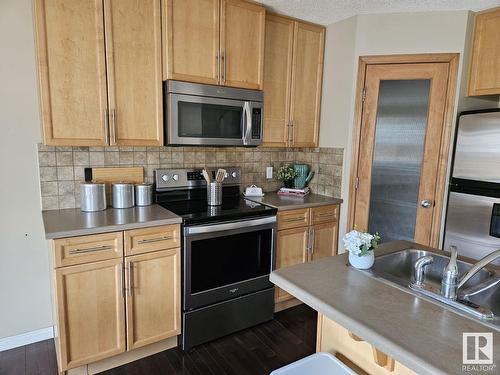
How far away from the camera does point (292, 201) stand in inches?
114

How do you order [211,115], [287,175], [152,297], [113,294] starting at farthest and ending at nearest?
[287,175] < [211,115] < [152,297] < [113,294]

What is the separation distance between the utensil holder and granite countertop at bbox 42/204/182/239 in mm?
378

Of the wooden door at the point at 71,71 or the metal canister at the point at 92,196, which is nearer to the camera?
the wooden door at the point at 71,71

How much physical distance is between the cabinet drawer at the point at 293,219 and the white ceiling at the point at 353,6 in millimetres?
1578

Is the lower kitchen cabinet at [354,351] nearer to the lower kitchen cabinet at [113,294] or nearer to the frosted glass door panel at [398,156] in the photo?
the lower kitchen cabinet at [113,294]

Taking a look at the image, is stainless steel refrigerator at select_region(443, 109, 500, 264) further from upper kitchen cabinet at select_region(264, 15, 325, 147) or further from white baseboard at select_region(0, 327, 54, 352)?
white baseboard at select_region(0, 327, 54, 352)

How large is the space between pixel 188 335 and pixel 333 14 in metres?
2.68

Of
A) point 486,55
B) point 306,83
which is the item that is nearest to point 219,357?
point 306,83

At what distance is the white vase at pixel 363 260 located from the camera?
4.74 ft

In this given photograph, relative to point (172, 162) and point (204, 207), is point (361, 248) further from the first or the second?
point (172, 162)

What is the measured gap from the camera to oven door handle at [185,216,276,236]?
7.30 feet

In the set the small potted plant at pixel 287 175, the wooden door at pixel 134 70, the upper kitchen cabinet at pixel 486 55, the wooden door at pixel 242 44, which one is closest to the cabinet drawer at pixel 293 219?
the small potted plant at pixel 287 175

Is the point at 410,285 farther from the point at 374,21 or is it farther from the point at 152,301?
the point at 374,21

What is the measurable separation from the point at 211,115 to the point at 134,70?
598 millimetres
